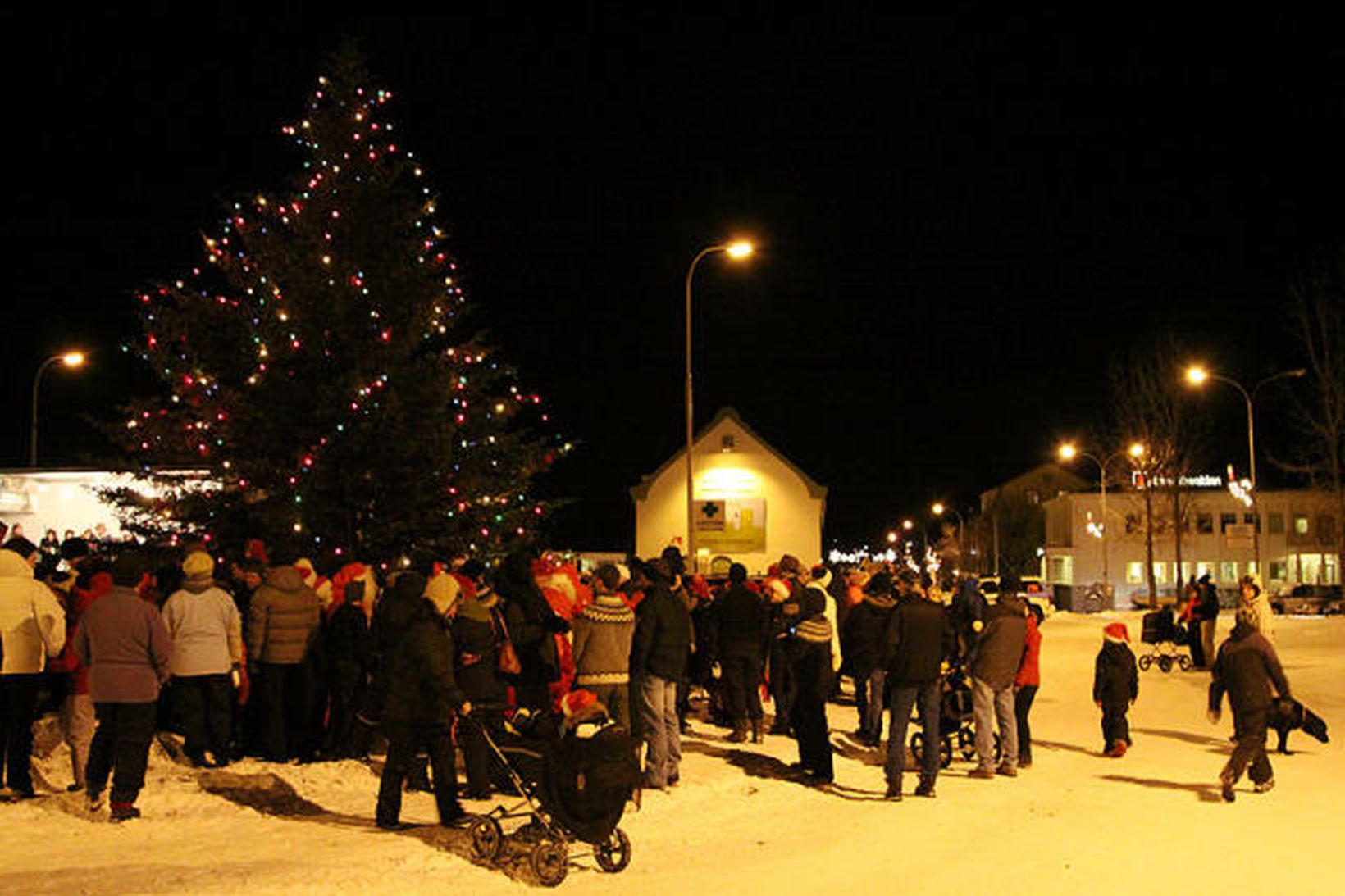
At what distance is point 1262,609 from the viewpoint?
1471 centimetres

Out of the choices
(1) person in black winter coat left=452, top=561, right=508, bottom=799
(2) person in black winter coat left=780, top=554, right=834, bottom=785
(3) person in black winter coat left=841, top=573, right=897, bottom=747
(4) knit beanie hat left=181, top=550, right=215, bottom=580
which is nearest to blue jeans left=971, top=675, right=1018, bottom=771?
(3) person in black winter coat left=841, top=573, right=897, bottom=747

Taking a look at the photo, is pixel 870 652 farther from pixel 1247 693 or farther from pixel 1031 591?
pixel 1031 591

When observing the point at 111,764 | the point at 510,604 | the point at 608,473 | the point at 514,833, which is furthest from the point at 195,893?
the point at 608,473

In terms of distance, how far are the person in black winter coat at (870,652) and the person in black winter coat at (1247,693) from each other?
10.2 ft

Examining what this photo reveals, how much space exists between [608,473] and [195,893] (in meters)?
74.2

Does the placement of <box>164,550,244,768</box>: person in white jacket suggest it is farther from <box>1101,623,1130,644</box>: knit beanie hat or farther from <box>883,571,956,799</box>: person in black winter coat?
<box>1101,623,1130,644</box>: knit beanie hat

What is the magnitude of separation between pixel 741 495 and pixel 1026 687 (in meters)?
38.9

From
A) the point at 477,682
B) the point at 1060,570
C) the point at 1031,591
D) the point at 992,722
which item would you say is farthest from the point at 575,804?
the point at 1060,570

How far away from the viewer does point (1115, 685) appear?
14.9 meters

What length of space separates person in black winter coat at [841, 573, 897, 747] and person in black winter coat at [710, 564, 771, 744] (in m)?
1.07

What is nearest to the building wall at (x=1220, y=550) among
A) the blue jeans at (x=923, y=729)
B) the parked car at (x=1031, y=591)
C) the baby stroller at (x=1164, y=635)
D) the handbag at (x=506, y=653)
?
the parked car at (x=1031, y=591)

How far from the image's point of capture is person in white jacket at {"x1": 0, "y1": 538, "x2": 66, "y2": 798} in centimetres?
1003

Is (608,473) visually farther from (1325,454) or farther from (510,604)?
Result: (510,604)

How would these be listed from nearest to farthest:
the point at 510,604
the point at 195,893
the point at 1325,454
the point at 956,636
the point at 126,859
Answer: the point at 195,893, the point at 126,859, the point at 510,604, the point at 956,636, the point at 1325,454
